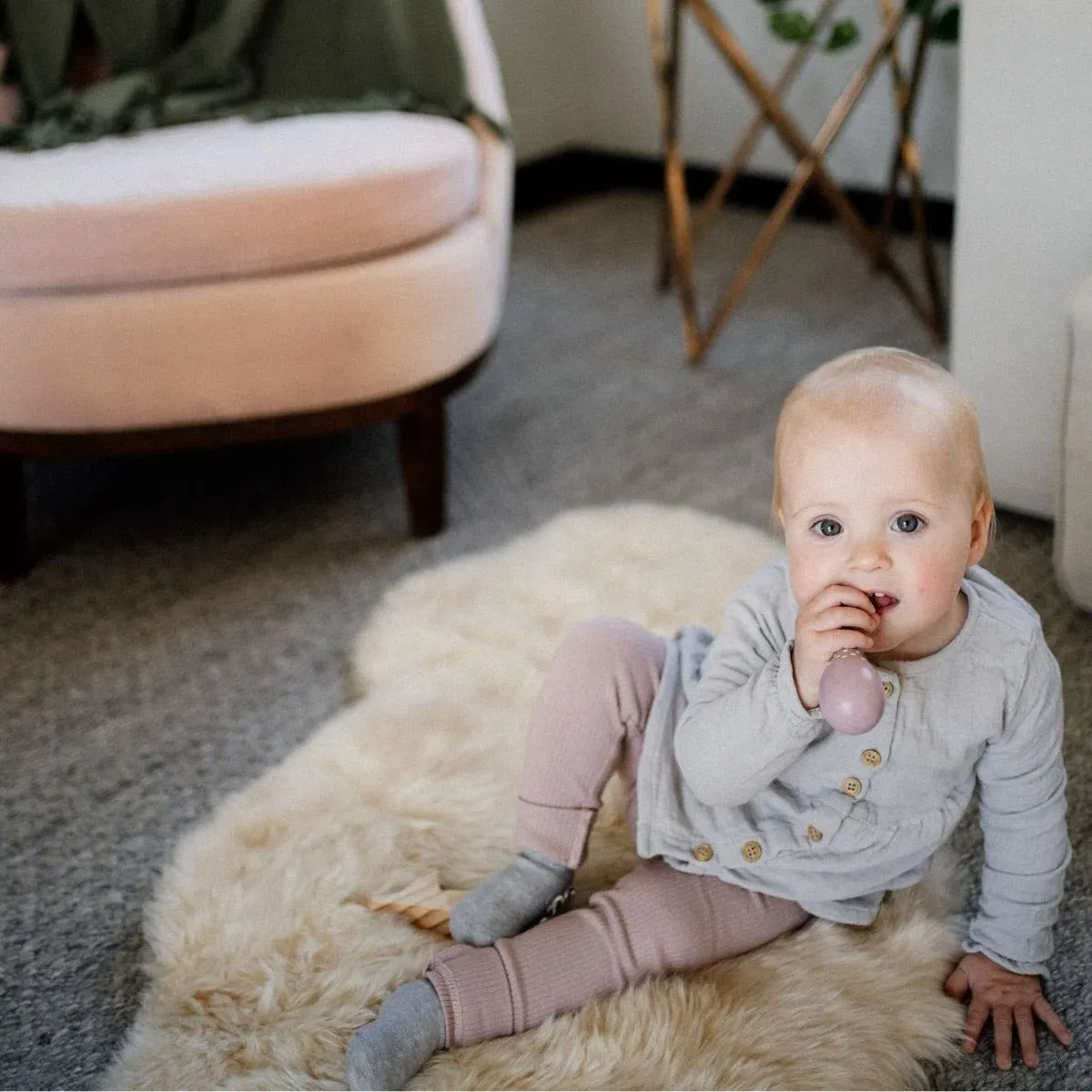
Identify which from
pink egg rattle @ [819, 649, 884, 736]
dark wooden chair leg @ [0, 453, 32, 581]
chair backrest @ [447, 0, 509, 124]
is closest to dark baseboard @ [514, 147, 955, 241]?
chair backrest @ [447, 0, 509, 124]

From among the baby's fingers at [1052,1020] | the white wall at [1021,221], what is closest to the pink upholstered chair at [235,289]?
the white wall at [1021,221]

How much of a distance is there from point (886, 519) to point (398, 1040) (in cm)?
42

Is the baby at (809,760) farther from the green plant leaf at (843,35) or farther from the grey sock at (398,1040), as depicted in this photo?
the green plant leaf at (843,35)

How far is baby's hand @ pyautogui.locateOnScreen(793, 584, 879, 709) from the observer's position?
2.08 ft

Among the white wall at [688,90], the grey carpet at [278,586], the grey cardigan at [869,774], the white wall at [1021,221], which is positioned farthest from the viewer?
the white wall at [688,90]

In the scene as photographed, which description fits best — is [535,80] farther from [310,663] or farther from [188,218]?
[310,663]

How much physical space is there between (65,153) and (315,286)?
1.08ft

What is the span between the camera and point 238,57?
5.02 feet

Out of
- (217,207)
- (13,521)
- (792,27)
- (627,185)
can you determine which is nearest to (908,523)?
(217,207)

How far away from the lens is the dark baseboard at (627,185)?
7.53ft

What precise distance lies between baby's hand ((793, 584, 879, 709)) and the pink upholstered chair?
2.33 feet

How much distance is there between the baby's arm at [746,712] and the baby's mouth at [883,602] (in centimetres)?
6

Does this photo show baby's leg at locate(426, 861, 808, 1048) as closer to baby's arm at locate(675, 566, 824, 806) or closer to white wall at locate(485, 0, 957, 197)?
baby's arm at locate(675, 566, 824, 806)

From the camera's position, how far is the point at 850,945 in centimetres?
78
